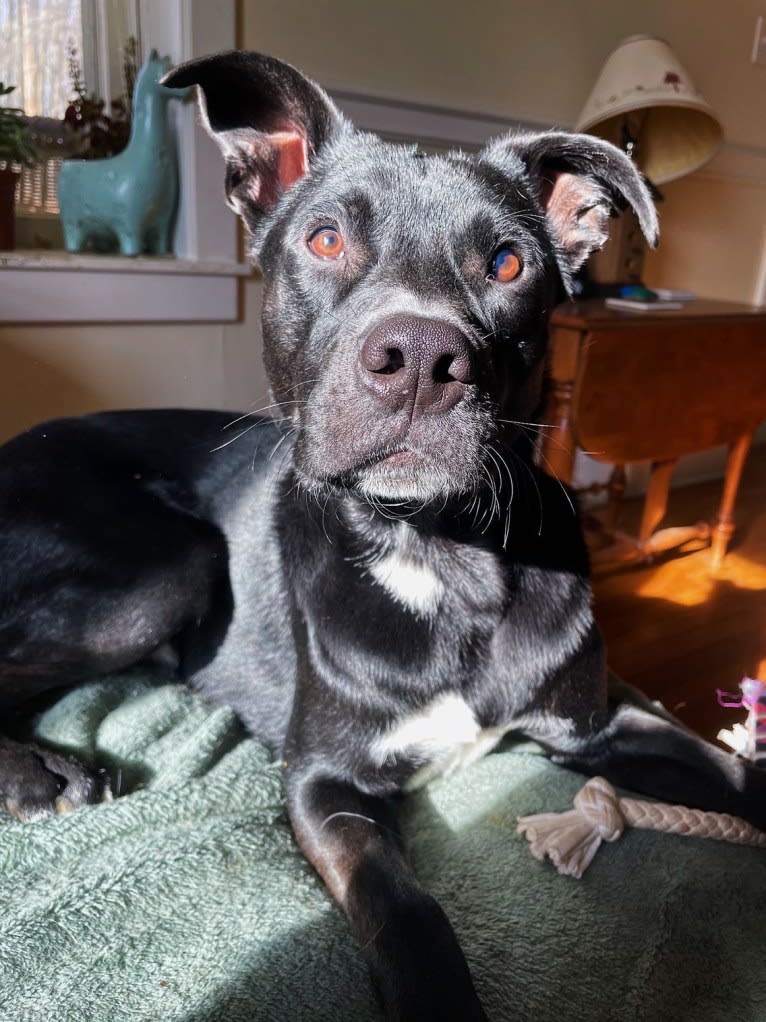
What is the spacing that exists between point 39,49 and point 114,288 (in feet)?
2.69

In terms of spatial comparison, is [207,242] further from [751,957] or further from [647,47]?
[751,957]

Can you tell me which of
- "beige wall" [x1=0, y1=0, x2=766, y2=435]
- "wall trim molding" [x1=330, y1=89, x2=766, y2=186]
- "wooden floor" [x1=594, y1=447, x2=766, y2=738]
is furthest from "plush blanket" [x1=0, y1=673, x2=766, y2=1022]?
"wall trim molding" [x1=330, y1=89, x2=766, y2=186]

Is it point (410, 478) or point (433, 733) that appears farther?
point (433, 733)

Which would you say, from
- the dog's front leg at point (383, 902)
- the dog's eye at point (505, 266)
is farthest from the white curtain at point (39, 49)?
the dog's front leg at point (383, 902)

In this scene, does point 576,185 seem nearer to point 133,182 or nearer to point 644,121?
point 133,182

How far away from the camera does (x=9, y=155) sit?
2230 mm

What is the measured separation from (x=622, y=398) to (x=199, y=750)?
163cm

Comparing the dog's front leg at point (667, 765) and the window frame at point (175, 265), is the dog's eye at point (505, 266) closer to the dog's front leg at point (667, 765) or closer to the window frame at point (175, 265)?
the dog's front leg at point (667, 765)

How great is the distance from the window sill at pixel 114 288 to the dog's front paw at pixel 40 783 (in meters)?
1.49

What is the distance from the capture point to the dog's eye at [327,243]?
1115mm

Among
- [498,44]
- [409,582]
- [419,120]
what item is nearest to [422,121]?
[419,120]

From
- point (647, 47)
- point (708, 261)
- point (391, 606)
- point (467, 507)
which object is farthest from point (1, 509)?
point (708, 261)

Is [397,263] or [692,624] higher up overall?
[397,263]

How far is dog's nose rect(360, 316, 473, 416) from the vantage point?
87 cm
